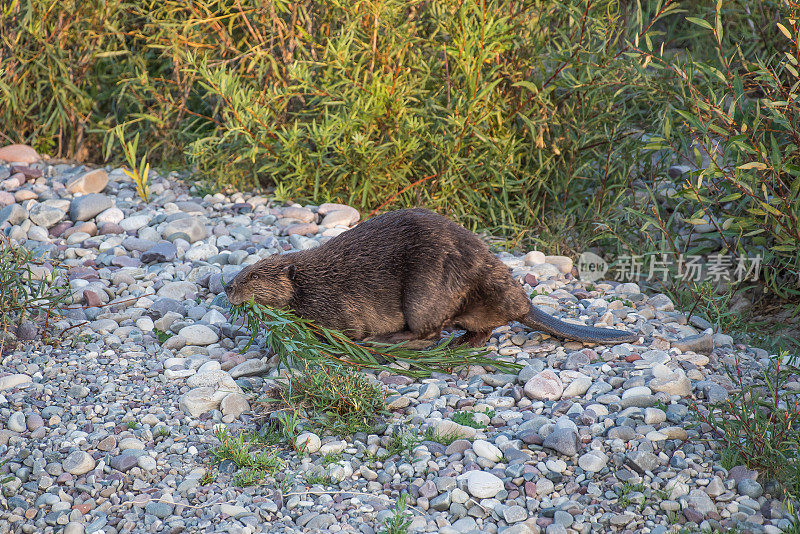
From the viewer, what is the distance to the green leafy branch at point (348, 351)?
11.5ft

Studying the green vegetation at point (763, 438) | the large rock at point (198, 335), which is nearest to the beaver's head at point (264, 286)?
the large rock at point (198, 335)

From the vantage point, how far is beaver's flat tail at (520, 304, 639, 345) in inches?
150

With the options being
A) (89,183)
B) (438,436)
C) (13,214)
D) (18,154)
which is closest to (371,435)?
(438,436)

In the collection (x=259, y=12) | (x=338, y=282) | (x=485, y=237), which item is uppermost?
(x=259, y=12)

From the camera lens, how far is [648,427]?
10.2 feet

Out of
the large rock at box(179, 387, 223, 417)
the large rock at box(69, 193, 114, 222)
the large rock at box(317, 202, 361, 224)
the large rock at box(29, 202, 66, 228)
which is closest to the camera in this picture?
the large rock at box(179, 387, 223, 417)

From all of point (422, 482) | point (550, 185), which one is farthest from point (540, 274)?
point (422, 482)

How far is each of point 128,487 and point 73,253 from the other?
2414mm

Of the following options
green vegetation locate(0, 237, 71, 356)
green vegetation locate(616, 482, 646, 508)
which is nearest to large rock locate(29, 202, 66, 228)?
green vegetation locate(0, 237, 71, 356)

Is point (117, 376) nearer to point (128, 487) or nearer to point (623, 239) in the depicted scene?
point (128, 487)

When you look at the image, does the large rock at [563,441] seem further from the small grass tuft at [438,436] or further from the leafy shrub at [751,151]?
the leafy shrub at [751,151]

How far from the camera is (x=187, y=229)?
5086 millimetres

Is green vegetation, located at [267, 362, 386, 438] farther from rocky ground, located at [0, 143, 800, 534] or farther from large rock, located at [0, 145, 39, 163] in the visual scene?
large rock, located at [0, 145, 39, 163]

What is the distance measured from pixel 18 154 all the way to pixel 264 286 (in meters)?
3.43
